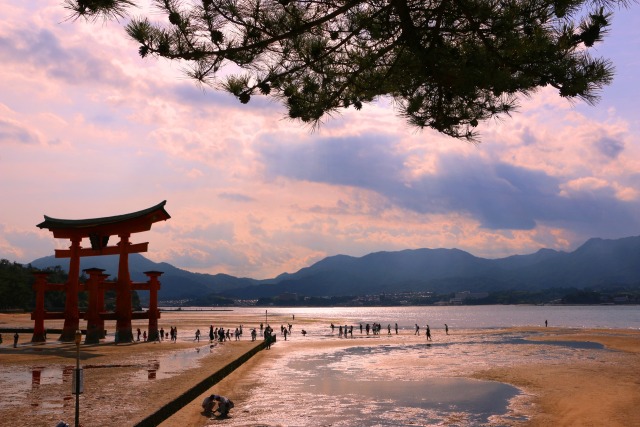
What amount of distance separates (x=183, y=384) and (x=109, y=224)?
2041 centimetres

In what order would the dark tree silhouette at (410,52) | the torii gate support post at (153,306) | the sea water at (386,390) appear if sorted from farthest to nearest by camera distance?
1. the torii gate support post at (153,306)
2. the sea water at (386,390)
3. the dark tree silhouette at (410,52)

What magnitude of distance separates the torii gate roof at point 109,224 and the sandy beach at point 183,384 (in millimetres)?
8027

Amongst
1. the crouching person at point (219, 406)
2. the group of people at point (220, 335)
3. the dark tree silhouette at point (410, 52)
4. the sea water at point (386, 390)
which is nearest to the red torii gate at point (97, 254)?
the group of people at point (220, 335)

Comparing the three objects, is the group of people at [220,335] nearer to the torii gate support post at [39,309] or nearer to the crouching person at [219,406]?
the torii gate support post at [39,309]

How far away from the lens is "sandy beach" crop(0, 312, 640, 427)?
17391mm

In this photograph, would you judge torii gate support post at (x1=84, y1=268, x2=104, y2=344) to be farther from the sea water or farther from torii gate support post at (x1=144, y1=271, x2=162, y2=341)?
the sea water

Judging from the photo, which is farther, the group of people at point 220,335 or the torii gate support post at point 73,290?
the group of people at point 220,335

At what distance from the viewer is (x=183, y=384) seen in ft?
71.7

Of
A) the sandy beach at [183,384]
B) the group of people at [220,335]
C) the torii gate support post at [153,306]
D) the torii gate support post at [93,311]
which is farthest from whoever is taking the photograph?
the group of people at [220,335]

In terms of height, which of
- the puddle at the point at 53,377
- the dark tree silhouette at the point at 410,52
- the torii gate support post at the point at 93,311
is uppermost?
the dark tree silhouette at the point at 410,52

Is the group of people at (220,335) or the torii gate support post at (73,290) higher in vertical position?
the torii gate support post at (73,290)

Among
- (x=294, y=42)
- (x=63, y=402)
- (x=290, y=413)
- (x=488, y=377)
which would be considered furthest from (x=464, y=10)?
(x=488, y=377)

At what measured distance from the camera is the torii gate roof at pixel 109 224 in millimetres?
38656

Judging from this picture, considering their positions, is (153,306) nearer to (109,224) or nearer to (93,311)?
(93,311)
